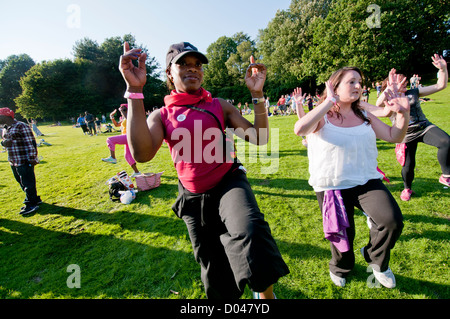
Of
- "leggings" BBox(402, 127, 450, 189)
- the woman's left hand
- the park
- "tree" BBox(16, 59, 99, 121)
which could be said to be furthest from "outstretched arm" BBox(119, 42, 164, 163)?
"tree" BBox(16, 59, 99, 121)

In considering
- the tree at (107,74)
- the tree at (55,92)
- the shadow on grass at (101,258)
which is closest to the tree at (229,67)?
the tree at (107,74)

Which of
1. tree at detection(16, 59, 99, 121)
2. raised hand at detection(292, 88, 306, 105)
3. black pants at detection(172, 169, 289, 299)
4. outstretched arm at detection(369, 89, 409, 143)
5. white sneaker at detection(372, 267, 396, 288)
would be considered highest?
tree at detection(16, 59, 99, 121)

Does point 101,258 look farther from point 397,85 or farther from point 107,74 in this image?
point 107,74

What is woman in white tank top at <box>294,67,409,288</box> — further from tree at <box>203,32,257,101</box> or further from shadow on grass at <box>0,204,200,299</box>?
tree at <box>203,32,257,101</box>

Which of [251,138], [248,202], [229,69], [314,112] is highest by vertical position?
[229,69]

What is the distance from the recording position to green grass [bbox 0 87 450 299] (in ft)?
8.49

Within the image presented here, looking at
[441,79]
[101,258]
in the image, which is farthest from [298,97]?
[101,258]

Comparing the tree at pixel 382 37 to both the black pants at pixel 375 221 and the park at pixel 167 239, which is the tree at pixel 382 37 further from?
the black pants at pixel 375 221

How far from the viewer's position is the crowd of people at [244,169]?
1.60 metres

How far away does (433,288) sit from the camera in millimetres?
2348

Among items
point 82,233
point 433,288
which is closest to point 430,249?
point 433,288

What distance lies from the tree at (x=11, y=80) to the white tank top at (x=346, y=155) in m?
82.3
